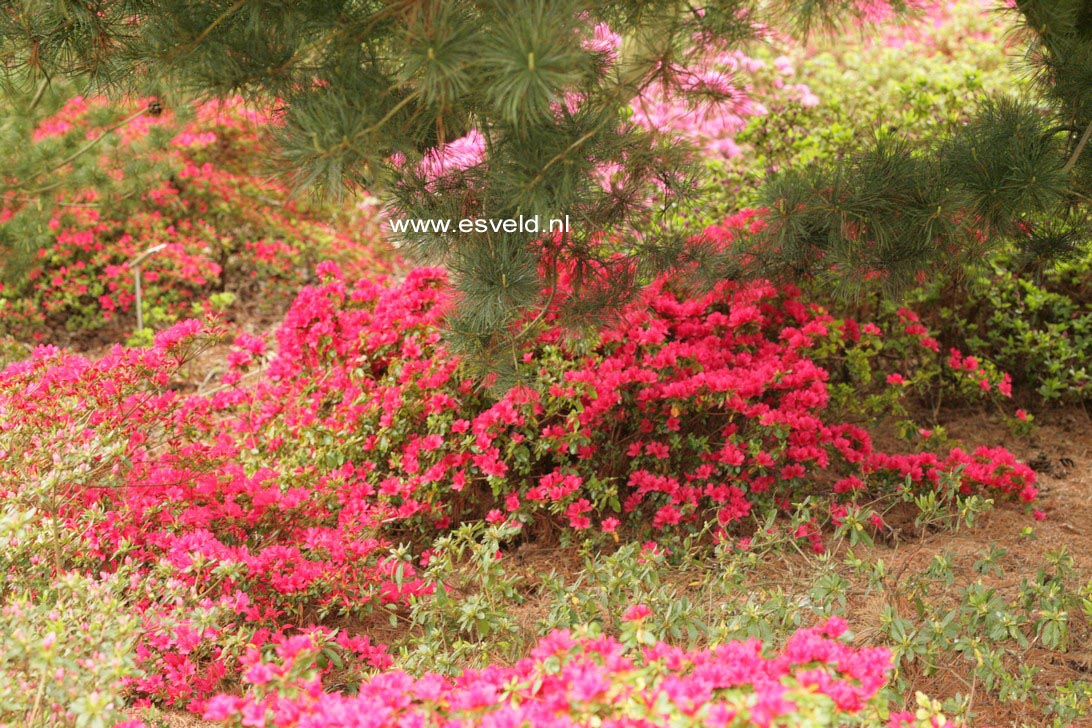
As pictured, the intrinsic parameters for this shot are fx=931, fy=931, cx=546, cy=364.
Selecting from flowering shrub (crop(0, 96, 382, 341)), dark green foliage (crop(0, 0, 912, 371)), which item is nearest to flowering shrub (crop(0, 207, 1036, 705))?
dark green foliage (crop(0, 0, 912, 371))

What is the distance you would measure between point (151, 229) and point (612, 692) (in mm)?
4852

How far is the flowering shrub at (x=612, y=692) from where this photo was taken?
4.28 feet

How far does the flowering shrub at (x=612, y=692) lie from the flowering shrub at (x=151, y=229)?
371 centimetres

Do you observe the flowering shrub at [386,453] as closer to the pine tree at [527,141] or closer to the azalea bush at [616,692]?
the pine tree at [527,141]

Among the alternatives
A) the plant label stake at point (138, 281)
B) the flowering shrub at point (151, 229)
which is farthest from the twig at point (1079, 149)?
the plant label stake at point (138, 281)

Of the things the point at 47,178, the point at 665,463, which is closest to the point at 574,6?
the point at 665,463

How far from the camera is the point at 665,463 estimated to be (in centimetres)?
304

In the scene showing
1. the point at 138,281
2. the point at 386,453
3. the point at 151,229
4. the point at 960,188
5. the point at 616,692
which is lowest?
the point at 616,692

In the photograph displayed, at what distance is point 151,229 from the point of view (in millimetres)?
5391

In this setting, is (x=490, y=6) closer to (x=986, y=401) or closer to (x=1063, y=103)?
(x=1063, y=103)

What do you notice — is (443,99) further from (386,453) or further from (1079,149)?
(386,453)

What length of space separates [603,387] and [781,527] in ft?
2.36

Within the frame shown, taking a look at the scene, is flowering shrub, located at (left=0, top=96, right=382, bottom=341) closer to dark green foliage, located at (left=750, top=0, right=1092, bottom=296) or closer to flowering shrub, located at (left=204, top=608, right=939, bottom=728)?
dark green foliage, located at (left=750, top=0, right=1092, bottom=296)

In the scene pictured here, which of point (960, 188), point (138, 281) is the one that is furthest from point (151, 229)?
point (960, 188)
